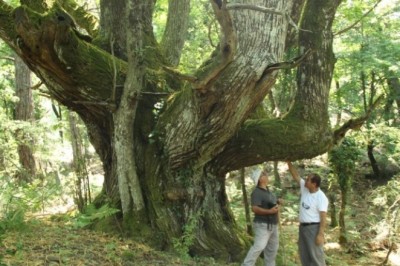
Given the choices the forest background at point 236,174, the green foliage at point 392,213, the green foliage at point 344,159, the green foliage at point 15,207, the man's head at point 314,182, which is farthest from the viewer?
the green foliage at point 344,159

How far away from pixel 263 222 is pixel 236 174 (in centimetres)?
→ 1118

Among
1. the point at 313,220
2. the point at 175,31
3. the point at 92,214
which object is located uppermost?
the point at 175,31

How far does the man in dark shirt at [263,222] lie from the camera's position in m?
5.91

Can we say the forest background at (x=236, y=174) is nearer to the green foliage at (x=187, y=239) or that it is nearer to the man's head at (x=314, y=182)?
the green foliage at (x=187, y=239)

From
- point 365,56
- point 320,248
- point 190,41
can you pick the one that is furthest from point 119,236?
point 190,41

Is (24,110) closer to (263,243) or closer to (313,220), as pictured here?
(263,243)

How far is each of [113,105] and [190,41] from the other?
33.9 feet

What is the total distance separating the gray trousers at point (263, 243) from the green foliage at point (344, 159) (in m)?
4.38

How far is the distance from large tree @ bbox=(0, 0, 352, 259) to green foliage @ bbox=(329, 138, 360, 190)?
11.4ft

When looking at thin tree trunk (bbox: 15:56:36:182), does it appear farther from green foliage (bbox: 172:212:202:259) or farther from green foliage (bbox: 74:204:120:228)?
green foliage (bbox: 172:212:202:259)

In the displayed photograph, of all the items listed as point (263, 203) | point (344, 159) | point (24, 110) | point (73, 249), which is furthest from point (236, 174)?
point (73, 249)

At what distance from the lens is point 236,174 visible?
17.1 meters

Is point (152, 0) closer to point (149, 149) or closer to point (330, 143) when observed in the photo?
point (149, 149)

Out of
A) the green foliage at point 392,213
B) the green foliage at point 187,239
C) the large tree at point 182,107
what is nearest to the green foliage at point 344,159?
the green foliage at point 392,213
